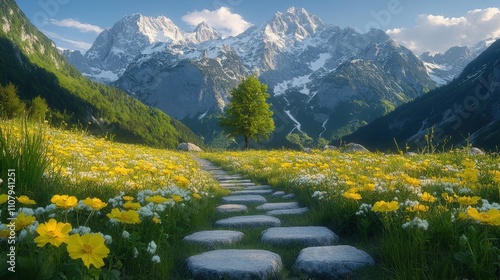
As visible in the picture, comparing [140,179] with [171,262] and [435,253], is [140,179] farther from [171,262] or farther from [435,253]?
[435,253]

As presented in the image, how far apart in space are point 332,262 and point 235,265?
3.00ft

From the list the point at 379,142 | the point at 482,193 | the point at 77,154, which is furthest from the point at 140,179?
the point at 379,142

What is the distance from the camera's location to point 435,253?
311 cm

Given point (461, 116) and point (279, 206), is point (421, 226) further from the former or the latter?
point (461, 116)

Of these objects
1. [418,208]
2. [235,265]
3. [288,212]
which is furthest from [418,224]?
[288,212]

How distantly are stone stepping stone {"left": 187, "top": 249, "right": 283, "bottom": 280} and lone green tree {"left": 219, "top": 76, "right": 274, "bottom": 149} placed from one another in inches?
1403

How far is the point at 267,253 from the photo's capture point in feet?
12.3

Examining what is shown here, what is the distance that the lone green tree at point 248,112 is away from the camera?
39594 mm

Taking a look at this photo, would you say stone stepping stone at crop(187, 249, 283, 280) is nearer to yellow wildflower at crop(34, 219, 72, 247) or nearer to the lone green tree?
yellow wildflower at crop(34, 219, 72, 247)

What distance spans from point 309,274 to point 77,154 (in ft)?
23.1

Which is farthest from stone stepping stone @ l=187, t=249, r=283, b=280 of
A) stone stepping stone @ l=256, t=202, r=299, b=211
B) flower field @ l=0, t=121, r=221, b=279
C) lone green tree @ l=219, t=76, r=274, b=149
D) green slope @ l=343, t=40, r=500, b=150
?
green slope @ l=343, t=40, r=500, b=150

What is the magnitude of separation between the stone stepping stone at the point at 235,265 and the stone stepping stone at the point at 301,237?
0.68m

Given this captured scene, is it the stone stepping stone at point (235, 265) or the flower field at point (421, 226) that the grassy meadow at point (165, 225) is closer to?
the flower field at point (421, 226)

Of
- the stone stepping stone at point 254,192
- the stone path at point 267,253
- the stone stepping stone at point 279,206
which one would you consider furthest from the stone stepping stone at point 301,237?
the stone stepping stone at point 254,192
